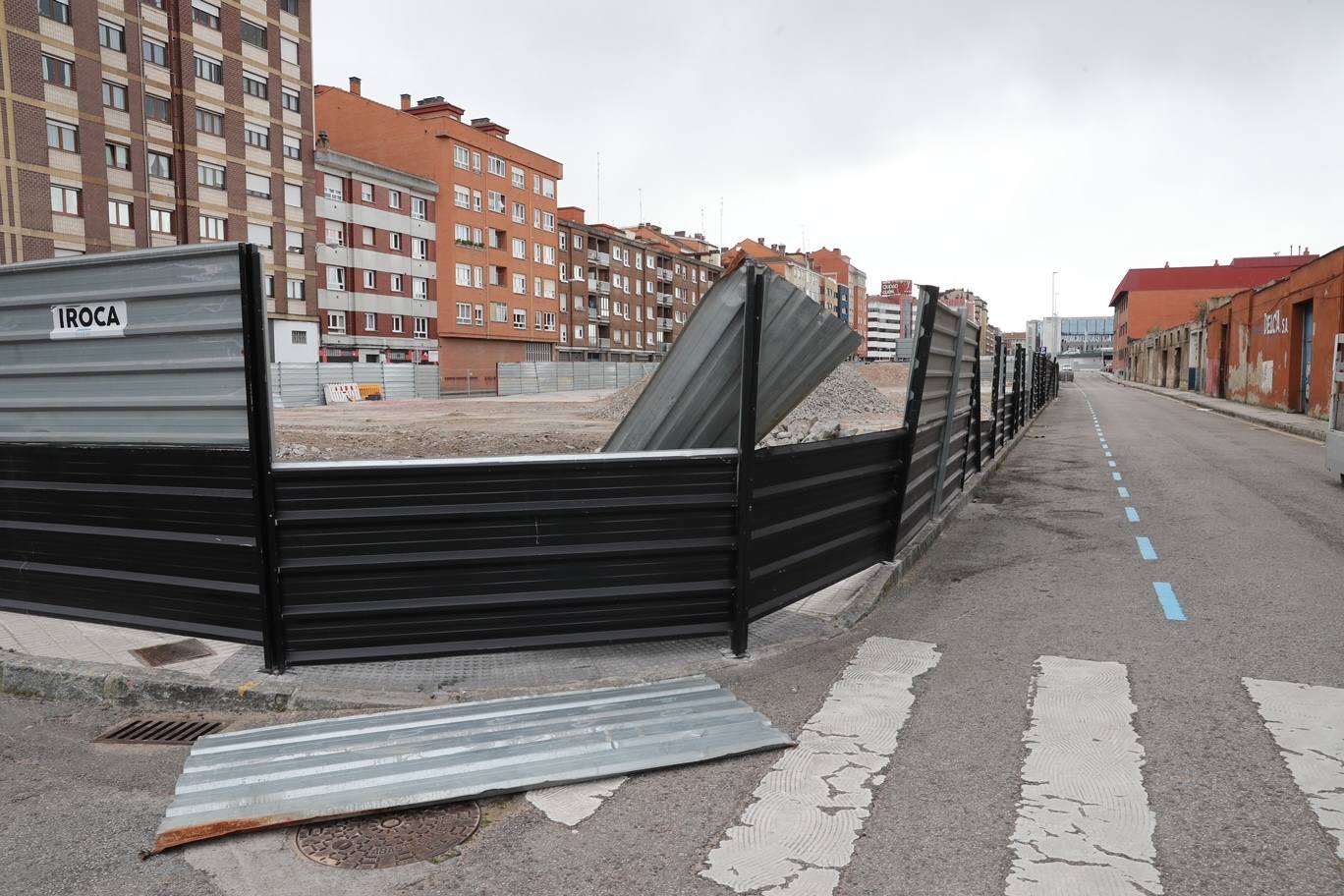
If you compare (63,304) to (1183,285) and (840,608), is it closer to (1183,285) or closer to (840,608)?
(840,608)

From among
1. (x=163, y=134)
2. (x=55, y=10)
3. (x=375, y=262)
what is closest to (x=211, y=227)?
(x=163, y=134)

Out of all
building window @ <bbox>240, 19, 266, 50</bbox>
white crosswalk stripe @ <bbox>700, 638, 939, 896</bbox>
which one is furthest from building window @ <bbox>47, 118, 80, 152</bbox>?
white crosswalk stripe @ <bbox>700, 638, 939, 896</bbox>

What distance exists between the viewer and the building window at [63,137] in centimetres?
4050

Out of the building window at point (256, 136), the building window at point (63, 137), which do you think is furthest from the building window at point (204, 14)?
the building window at point (63, 137)

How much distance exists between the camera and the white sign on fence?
187 inches

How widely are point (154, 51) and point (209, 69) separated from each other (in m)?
2.93

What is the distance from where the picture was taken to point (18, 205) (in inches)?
1533

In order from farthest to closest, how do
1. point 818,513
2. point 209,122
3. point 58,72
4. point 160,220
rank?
point 209,122 → point 160,220 → point 58,72 → point 818,513

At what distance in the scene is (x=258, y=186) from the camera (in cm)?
5066

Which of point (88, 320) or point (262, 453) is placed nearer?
point (262, 453)

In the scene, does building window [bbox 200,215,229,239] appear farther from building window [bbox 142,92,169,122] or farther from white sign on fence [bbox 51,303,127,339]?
white sign on fence [bbox 51,303,127,339]

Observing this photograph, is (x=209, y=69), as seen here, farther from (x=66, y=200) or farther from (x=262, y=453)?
(x=262, y=453)

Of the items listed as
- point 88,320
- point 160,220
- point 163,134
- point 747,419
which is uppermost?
point 163,134

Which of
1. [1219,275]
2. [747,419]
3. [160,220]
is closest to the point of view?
[747,419]
